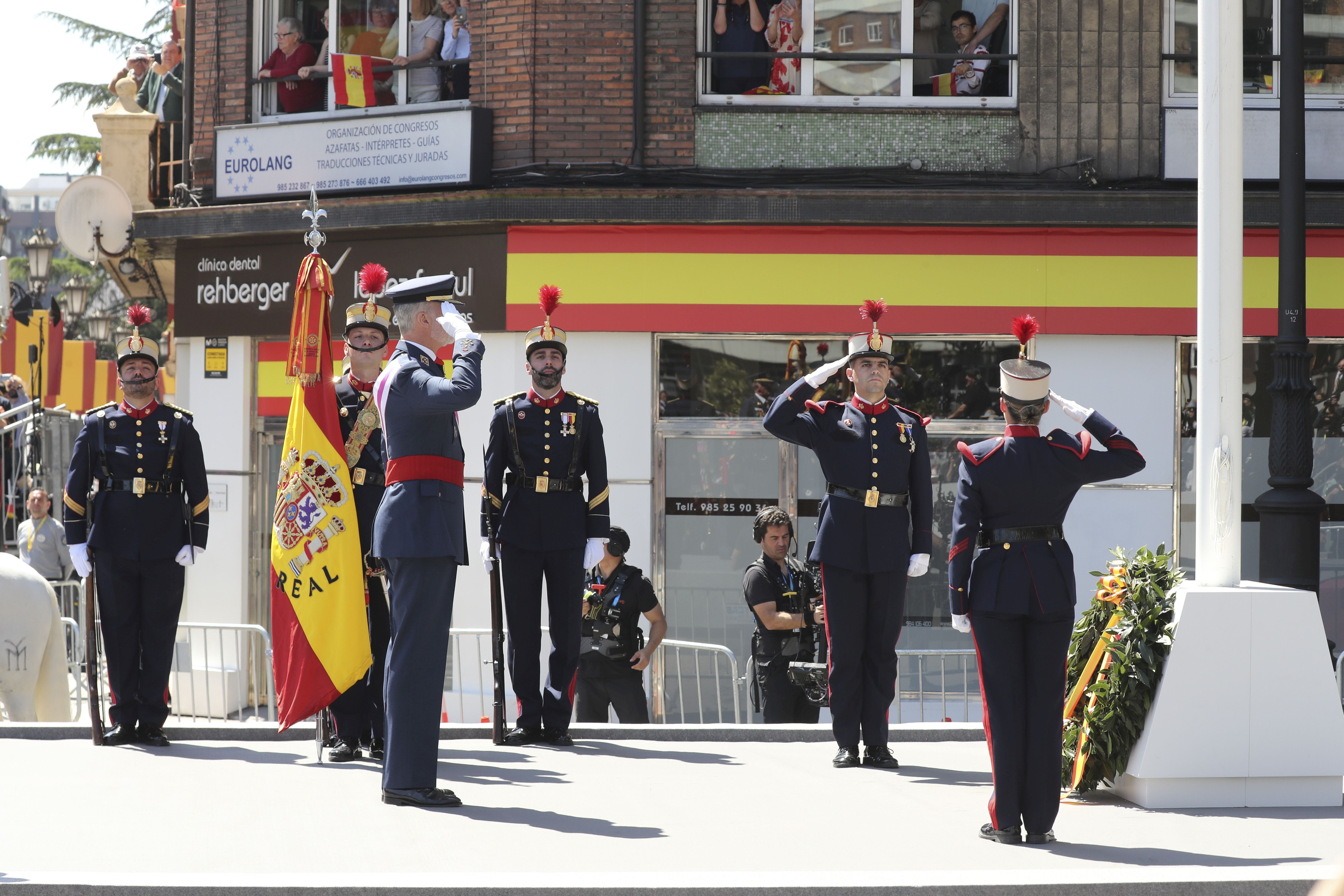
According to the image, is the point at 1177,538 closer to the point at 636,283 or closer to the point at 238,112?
the point at 636,283

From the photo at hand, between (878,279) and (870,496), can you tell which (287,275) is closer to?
(878,279)

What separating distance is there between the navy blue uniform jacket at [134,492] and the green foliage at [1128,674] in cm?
471

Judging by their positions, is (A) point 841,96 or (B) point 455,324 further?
(A) point 841,96

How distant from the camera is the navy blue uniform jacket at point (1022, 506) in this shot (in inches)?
224

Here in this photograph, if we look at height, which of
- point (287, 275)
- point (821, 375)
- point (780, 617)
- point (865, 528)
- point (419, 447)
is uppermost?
point (287, 275)

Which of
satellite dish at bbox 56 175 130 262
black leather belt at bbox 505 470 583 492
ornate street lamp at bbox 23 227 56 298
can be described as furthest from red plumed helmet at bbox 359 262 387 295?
ornate street lamp at bbox 23 227 56 298

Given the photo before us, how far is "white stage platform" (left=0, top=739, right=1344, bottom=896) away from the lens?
16.0 ft

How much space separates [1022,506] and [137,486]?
4815 mm

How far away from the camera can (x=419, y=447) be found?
6129 mm

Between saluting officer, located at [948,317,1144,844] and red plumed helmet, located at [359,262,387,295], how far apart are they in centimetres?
299

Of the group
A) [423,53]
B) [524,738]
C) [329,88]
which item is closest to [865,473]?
[524,738]

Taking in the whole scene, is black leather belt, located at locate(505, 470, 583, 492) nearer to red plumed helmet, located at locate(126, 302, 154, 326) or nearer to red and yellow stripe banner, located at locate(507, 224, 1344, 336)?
red plumed helmet, located at locate(126, 302, 154, 326)

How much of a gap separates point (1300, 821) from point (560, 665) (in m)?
3.75

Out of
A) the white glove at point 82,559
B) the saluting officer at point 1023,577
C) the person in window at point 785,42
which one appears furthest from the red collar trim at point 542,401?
the person in window at point 785,42
